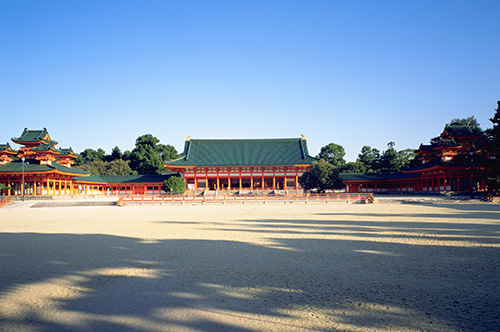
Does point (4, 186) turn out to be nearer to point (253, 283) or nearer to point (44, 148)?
point (44, 148)

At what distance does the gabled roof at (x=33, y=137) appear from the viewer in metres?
38.1

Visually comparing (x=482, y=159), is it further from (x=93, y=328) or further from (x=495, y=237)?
(x=93, y=328)

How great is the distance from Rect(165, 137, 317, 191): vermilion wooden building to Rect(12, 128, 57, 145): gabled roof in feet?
53.2

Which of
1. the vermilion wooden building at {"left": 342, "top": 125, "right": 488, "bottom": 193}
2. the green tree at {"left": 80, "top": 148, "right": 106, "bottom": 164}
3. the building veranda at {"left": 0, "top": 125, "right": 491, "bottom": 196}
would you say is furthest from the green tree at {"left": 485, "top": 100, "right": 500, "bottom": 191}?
the green tree at {"left": 80, "top": 148, "right": 106, "bottom": 164}

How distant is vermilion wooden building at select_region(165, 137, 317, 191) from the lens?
1574 inches

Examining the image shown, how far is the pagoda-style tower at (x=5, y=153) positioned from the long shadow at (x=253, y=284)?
36640mm

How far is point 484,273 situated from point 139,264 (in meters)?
6.44

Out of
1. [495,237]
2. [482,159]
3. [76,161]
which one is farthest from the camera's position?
[76,161]

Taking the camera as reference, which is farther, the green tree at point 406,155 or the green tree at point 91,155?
the green tree at point 91,155

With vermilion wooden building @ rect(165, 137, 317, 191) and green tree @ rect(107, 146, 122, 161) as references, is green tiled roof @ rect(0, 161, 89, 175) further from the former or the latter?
green tree @ rect(107, 146, 122, 161)

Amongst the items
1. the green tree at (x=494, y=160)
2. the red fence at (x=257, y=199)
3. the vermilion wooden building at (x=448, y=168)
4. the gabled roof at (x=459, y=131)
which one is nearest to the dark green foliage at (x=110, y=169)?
the red fence at (x=257, y=199)

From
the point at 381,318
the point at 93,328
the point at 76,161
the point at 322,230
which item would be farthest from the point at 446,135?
the point at 76,161

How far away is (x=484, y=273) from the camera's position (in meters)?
5.27

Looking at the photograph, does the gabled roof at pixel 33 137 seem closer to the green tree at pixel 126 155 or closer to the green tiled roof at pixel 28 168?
the green tiled roof at pixel 28 168
